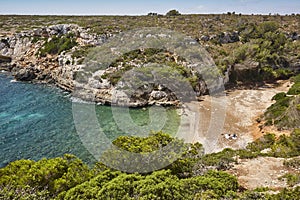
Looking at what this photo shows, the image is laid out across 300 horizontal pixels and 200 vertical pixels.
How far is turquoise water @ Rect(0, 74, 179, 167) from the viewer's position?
74.8 feet

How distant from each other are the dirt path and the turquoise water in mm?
2611

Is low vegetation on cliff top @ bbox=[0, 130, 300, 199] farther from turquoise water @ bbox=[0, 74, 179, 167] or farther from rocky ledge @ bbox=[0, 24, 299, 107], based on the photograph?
rocky ledge @ bbox=[0, 24, 299, 107]

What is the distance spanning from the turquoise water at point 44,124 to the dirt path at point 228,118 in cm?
261

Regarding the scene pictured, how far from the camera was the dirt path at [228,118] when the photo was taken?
24766 mm

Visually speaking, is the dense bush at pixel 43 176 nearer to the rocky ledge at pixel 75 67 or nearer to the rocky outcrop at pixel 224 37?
the rocky ledge at pixel 75 67

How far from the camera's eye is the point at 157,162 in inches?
467

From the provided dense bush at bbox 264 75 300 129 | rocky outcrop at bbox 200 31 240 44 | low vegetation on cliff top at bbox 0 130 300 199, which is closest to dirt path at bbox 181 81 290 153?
dense bush at bbox 264 75 300 129

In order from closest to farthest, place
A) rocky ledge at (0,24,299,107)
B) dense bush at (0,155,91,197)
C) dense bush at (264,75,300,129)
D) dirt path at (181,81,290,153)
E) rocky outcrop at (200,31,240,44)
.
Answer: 1. dense bush at (0,155,91,197)
2. dense bush at (264,75,300,129)
3. dirt path at (181,81,290,153)
4. rocky ledge at (0,24,299,107)
5. rocky outcrop at (200,31,240,44)

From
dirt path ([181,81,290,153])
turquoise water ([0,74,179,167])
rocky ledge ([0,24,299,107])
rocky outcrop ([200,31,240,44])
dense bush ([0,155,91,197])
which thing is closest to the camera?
dense bush ([0,155,91,197])

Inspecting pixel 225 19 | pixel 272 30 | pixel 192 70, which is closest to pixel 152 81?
pixel 192 70

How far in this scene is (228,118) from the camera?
29703 millimetres

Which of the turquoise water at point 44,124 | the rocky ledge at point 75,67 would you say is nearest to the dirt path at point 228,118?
the turquoise water at point 44,124

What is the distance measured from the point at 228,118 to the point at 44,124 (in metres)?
20.3

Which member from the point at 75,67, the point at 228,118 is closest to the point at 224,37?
the point at 228,118
